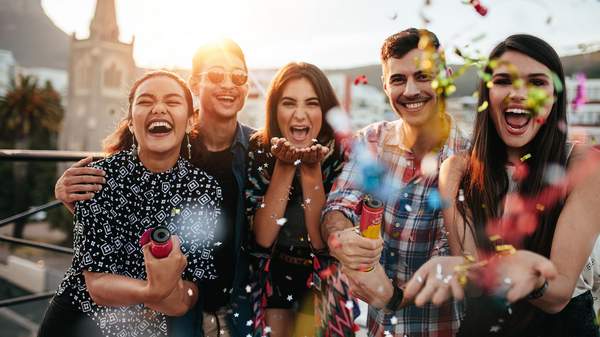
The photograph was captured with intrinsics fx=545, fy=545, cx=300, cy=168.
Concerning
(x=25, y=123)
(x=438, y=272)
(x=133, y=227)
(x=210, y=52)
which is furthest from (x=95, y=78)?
(x=438, y=272)

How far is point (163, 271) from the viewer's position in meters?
2.15

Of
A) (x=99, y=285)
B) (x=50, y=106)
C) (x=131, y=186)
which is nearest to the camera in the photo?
(x=99, y=285)

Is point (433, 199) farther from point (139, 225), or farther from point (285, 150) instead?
point (139, 225)

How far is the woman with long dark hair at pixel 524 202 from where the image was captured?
192 cm

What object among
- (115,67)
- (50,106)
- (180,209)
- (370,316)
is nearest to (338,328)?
(370,316)

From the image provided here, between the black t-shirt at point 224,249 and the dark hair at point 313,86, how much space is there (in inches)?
13.0

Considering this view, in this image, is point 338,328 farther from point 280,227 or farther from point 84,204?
point 84,204

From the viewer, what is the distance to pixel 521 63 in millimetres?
2021

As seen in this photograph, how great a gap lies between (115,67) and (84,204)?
2785 inches

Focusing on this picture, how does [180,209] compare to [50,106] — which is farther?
[50,106]

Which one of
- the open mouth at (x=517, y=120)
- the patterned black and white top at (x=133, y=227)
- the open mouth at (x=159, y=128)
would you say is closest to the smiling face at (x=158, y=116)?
the open mouth at (x=159, y=128)

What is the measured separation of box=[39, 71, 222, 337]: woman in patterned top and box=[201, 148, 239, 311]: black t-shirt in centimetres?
10

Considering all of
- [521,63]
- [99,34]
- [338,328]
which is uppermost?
[99,34]

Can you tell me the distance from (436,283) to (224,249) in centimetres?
114
